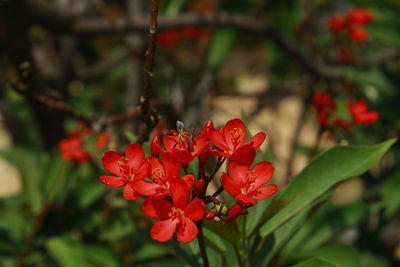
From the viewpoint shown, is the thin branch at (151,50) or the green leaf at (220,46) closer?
the thin branch at (151,50)

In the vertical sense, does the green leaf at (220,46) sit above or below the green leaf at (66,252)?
above

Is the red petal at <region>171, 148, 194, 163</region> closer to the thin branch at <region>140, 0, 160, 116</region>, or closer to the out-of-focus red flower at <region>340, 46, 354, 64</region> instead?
the thin branch at <region>140, 0, 160, 116</region>

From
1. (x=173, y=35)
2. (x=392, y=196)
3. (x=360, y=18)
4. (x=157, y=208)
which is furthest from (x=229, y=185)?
(x=173, y=35)

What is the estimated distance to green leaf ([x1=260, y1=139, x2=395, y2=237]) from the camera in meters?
1.03

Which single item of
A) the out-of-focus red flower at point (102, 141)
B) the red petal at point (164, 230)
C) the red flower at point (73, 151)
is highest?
the red petal at point (164, 230)

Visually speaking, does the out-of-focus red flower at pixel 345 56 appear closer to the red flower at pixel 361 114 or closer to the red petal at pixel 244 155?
the red flower at pixel 361 114

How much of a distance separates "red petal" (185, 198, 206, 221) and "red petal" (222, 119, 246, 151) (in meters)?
0.18

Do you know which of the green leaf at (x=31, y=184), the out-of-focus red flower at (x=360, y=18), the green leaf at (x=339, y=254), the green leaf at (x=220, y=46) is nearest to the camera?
the green leaf at (x=339, y=254)

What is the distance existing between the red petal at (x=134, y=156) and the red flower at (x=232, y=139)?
0.55 feet

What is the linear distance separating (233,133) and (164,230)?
0.83ft

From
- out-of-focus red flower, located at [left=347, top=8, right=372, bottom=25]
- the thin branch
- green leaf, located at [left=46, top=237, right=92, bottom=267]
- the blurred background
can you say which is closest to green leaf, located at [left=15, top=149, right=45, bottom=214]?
the blurred background

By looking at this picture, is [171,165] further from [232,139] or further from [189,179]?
[232,139]

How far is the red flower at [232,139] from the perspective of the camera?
0.88m

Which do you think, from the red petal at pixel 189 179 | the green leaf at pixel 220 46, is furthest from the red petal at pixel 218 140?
the green leaf at pixel 220 46
